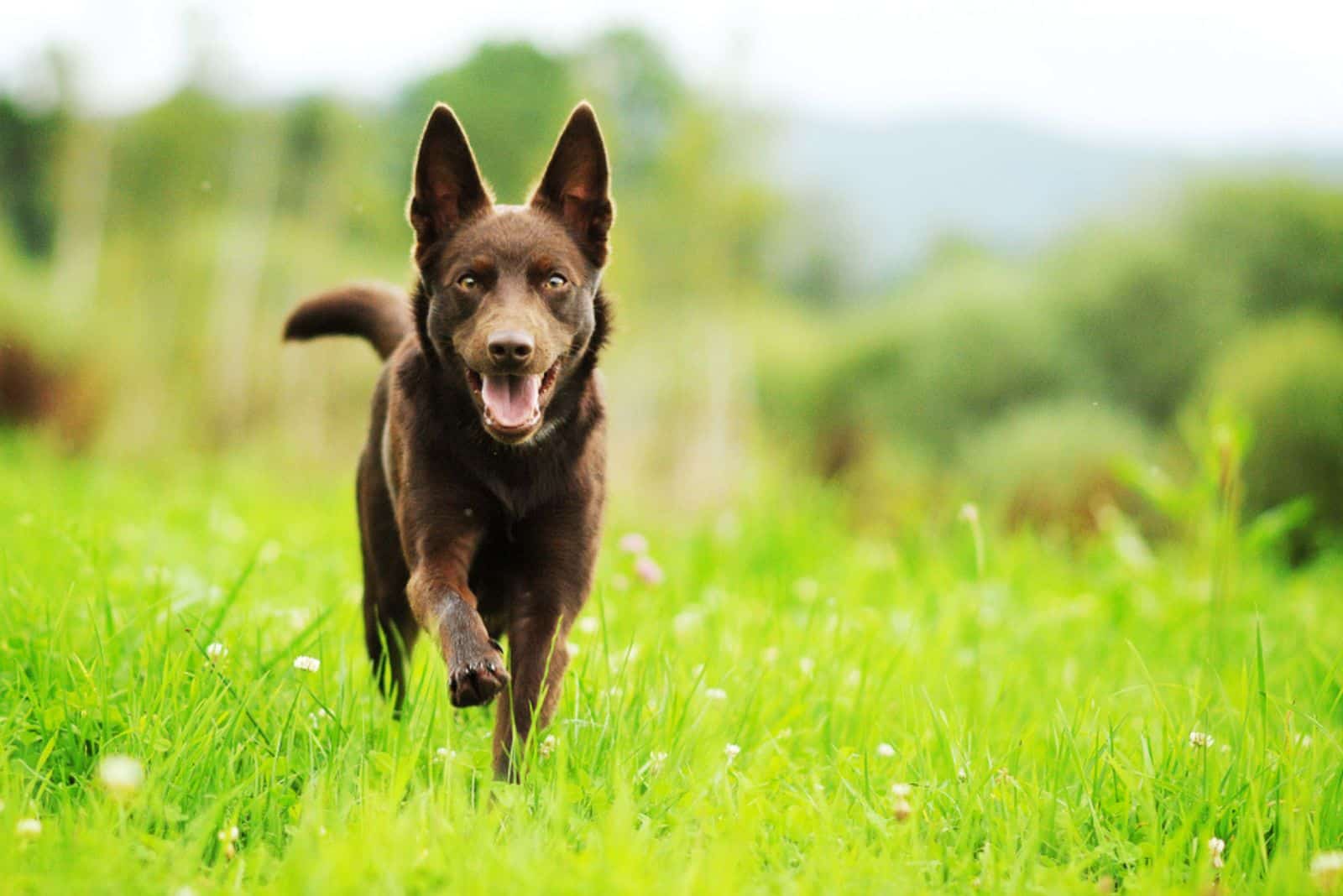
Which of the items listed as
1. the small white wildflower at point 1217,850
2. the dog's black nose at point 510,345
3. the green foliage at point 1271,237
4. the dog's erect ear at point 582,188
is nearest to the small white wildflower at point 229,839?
the dog's black nose at point 510,345

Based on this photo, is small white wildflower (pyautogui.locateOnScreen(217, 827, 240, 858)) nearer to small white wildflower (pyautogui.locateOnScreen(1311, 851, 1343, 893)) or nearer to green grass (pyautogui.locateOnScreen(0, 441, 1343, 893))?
green grass (pyautogui.locateOnScreen(0, 441, 1343, 893))

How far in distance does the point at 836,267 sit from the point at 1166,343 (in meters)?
17.1

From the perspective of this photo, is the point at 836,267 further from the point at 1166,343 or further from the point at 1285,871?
the point at 1285,871

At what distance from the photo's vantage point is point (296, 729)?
2.76 meters

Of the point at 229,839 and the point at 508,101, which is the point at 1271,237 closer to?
the point at 508,101

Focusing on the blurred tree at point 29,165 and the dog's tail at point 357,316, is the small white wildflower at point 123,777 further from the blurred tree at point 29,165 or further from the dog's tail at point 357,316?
the blurred tree at point 29,165

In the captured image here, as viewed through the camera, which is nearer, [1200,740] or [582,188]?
[1200,740]

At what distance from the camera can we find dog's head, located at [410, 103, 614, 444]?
2.89 meters

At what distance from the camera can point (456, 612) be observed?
2652mm

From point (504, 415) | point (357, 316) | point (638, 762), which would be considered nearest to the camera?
point (638, 762)

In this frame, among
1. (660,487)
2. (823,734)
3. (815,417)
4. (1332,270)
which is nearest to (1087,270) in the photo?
(1332,270)

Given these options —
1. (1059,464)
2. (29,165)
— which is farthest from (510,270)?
(29,165)

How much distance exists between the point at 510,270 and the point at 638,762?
130cm

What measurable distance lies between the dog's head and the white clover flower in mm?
1802
